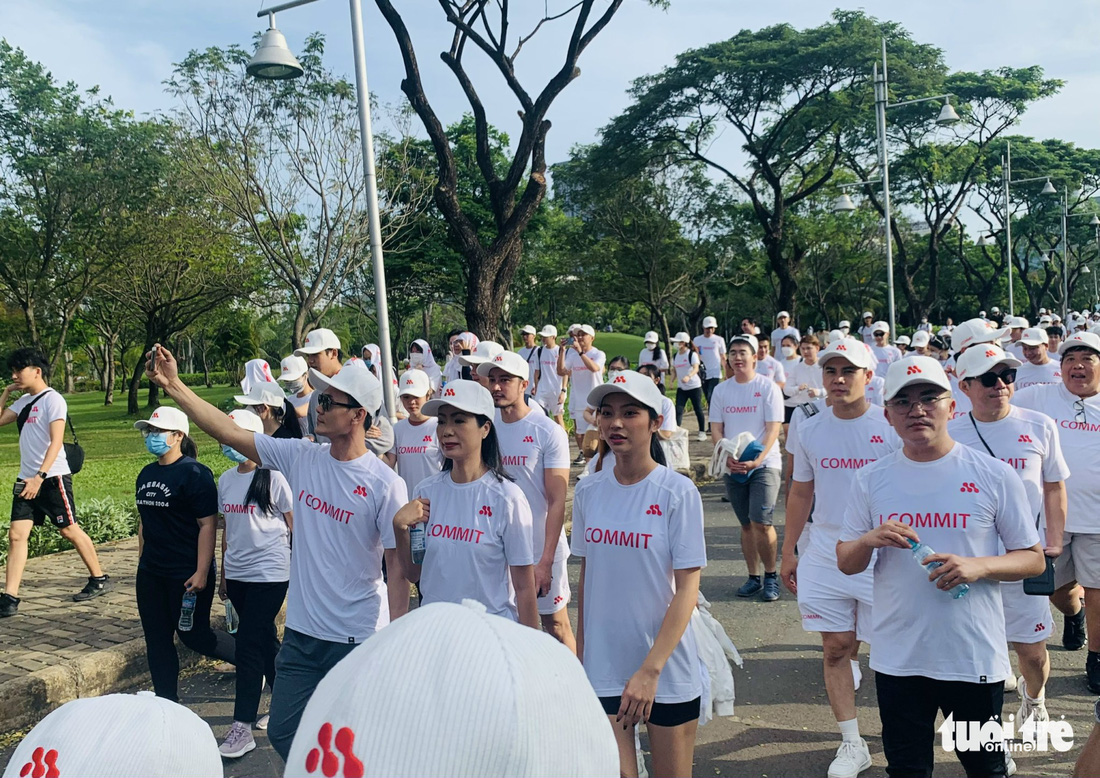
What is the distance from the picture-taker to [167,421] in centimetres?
479

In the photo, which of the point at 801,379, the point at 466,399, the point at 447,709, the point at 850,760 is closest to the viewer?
the point at 447,709

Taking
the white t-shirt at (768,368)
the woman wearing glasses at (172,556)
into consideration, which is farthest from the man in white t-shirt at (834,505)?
the white t-shirt at (768,368)

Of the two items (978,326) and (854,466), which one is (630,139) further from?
(854,466)

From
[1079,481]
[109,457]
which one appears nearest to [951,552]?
[1079,481]

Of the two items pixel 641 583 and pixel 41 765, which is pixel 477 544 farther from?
pixel 41 765

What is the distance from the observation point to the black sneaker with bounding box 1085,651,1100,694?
4723 mm

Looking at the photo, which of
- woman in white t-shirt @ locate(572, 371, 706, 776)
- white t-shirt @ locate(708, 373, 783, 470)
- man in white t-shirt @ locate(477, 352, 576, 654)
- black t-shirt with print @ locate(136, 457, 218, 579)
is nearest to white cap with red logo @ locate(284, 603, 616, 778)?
woman in white t-shirt @ locate(572, 371, 706, 776)

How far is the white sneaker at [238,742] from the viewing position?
4352mm

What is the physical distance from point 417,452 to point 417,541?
7.78 feet

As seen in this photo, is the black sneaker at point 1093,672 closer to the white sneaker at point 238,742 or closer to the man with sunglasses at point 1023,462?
the man with sunglasses at point 1023,462

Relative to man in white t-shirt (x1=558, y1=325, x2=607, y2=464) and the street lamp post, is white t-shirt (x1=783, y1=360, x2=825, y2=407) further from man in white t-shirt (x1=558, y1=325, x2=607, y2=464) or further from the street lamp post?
the street lamp post

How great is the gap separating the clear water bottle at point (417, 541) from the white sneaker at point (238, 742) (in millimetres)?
1492

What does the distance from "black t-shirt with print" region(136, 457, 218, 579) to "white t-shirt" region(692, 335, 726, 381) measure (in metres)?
10.9

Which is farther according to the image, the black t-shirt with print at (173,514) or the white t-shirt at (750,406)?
the white t-shirt at (750,406)
